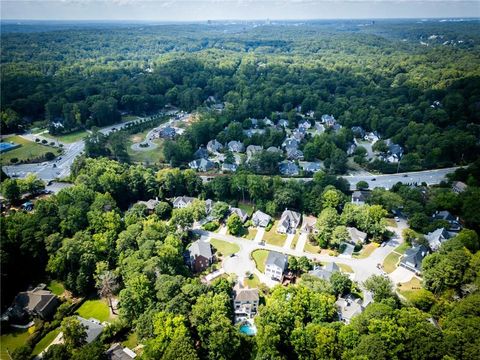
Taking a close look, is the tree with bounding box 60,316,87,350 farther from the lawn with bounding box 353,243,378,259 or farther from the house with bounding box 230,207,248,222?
the lawn with bounding box 353,243,378,259

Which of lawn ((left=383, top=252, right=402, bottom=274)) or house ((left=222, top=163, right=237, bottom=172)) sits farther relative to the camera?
house ((left=222, top=163, right=237, bottom=172))

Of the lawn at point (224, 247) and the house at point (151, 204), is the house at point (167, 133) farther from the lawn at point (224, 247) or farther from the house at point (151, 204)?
the lawn at point (224, 247)

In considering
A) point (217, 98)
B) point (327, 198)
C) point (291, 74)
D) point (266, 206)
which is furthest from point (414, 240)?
point (291, 74)

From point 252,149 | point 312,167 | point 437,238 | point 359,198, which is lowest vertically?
point 312,167

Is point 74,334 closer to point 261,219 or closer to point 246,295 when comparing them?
point 246,295

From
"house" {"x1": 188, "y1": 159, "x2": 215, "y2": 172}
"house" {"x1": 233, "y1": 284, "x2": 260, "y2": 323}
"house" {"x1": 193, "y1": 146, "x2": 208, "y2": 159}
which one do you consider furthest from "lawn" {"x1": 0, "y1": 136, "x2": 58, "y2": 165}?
"house" {"x1": 233, "y1": 284, "x2": 260, "y2": 323}

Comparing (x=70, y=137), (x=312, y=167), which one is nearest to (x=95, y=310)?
(x=312, y=167)

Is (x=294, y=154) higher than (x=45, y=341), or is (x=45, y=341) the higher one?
(x=294, y=154)
